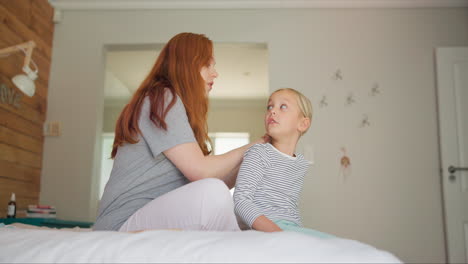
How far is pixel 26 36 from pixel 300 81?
2.20m

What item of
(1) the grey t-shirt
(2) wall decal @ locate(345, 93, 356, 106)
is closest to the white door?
(2) wall decal @ locate(345, 93, 356, 106)

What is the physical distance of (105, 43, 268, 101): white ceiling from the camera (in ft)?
17.7

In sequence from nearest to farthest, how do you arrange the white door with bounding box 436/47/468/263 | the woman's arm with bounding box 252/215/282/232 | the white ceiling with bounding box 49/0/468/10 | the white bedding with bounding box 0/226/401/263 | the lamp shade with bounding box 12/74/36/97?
the white bedding with bounding box 0/226/401/263, the woman's arm with bounding box 252/215/282/232, the lamp shade with bounding box 12/74/36/97, the white door with bounding box 436/47/468/263, the white ceiling with bounding box 49/0/468/10

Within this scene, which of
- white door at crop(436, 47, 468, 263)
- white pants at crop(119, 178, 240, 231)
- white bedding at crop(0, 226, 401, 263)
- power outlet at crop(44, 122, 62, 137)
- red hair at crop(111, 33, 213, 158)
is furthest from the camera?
power outlet at crop(44, 122, 62, 137)

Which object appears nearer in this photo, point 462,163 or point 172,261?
point 172,261

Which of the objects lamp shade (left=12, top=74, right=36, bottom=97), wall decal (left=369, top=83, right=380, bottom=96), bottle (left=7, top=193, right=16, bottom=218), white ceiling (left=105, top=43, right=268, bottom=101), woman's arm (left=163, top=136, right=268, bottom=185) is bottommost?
bottle (left=7, top=193, right=16, bottom=218)

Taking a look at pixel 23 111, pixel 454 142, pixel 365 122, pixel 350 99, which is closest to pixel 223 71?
pixel 350 99

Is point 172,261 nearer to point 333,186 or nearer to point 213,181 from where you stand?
point 213,181

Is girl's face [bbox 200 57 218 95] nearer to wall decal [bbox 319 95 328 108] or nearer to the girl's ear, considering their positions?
the girl's ear

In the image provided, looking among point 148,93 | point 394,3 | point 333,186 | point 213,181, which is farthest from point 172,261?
point 394,3

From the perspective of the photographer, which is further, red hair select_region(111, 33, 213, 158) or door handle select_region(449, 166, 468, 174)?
door handle select_region(449, 166, 468, 174)

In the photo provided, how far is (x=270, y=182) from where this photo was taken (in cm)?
150

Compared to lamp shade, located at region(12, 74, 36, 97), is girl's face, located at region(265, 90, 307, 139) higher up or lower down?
lower down

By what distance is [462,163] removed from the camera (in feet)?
11.6
